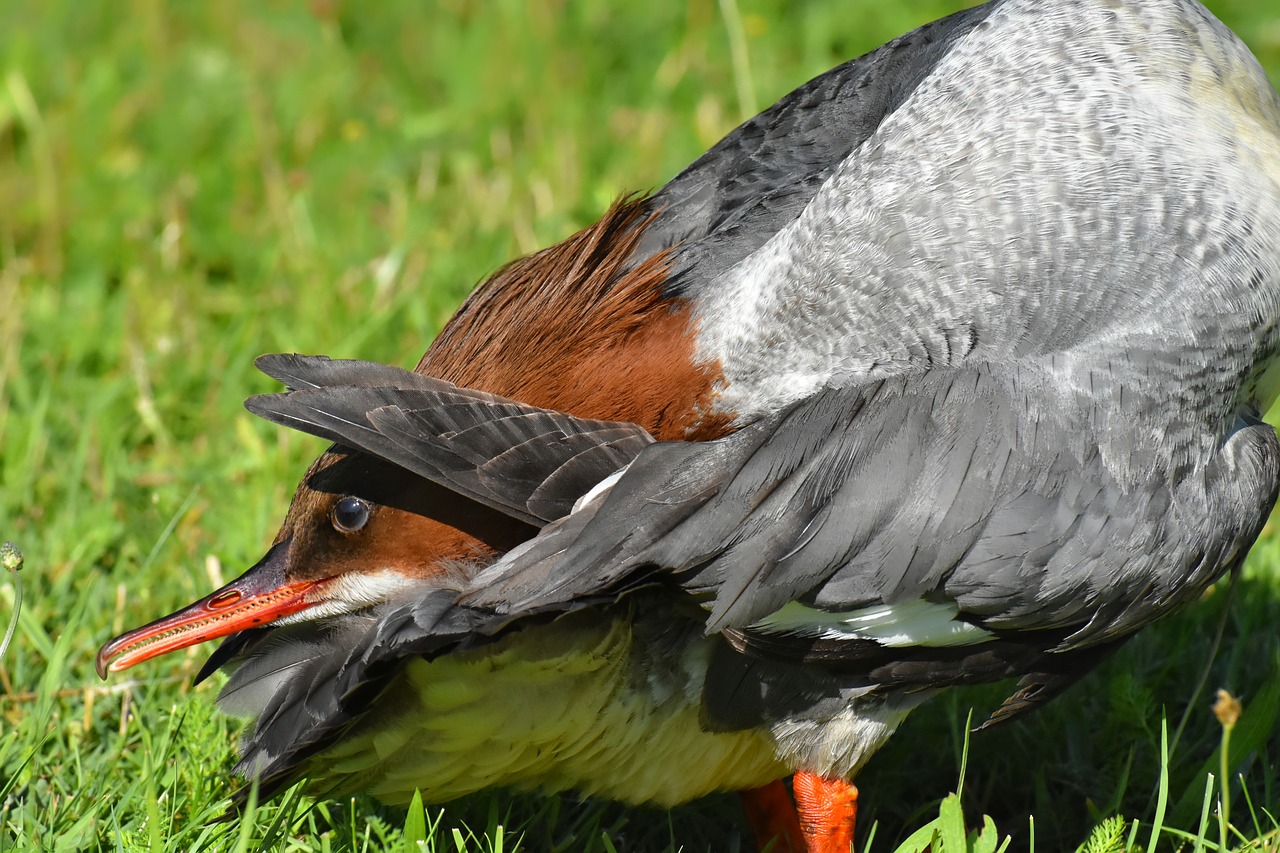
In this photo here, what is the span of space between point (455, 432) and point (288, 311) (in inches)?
93.3

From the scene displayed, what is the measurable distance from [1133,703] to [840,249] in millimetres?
1076

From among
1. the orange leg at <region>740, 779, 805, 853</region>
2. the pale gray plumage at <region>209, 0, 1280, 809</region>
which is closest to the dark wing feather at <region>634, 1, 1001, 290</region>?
the pale gray plumage at <region>209, 0, 1280, 809</region>

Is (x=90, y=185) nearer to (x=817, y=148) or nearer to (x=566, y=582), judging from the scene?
(x=817, y=148)

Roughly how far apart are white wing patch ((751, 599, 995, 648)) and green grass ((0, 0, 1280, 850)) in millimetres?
295

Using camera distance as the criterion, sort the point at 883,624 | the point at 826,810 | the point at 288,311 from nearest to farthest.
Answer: the point at 883,624 < the point at 826,810 < the point at 288,311

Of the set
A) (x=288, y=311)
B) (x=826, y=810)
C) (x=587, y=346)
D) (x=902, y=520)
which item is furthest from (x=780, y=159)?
(x=288, y=311)

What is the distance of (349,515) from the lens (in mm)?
2564

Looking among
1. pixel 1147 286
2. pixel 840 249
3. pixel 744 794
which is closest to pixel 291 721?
pixel 744 794

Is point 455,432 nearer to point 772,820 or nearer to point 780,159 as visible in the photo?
point 780,159

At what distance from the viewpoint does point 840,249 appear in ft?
8.74

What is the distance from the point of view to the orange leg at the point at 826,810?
273 centimetres

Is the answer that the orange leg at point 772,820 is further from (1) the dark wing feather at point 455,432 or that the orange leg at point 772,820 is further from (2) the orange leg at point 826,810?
(1) the dark wing feather at point 455,432

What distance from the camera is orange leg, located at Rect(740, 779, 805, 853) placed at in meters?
3.09

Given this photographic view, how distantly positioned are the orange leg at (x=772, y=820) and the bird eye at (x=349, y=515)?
105 cm
